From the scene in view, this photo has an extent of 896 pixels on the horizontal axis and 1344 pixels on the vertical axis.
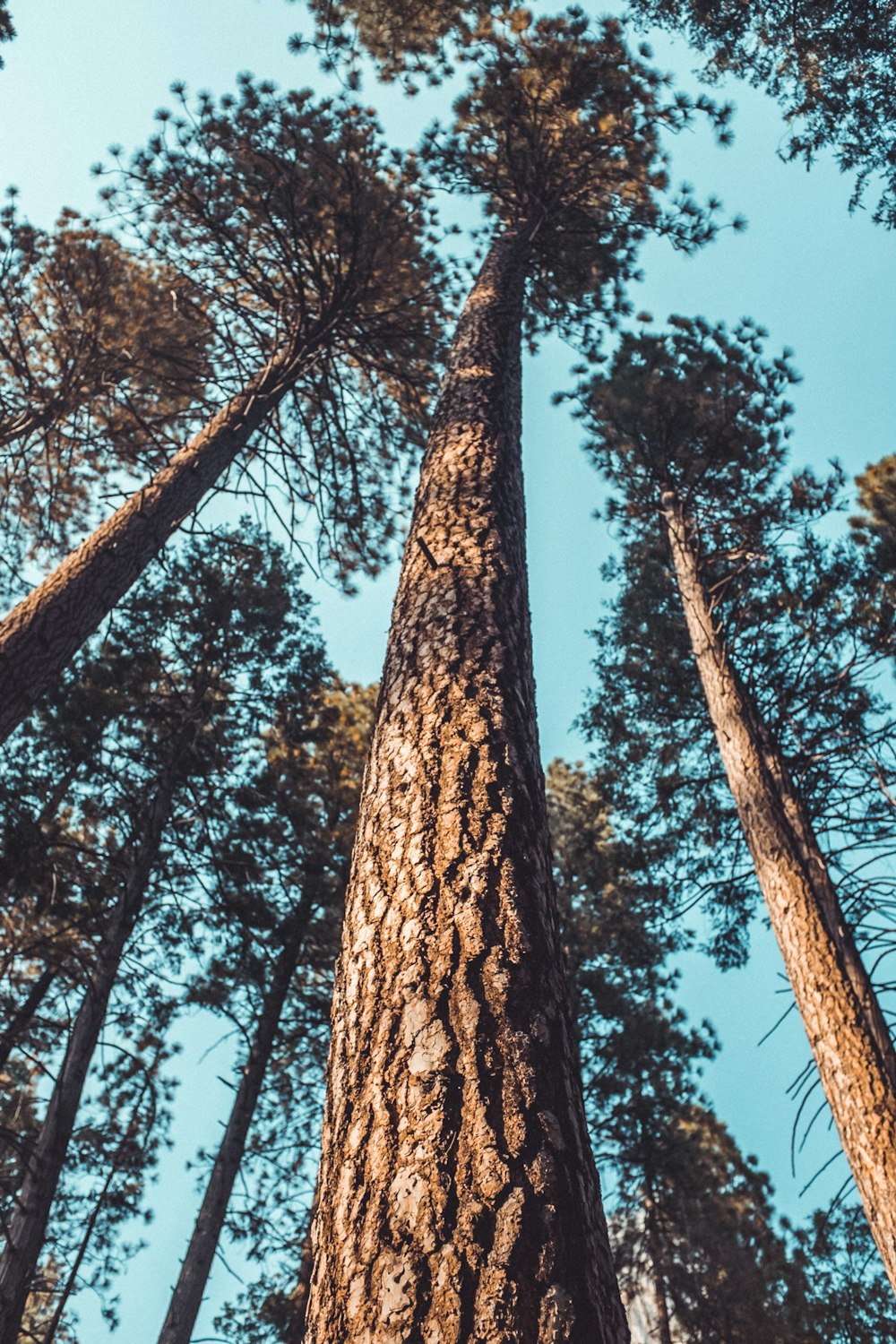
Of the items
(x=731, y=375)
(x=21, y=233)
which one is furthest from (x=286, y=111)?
(x=731, y=375)

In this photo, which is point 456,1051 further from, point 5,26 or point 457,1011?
point 5,26

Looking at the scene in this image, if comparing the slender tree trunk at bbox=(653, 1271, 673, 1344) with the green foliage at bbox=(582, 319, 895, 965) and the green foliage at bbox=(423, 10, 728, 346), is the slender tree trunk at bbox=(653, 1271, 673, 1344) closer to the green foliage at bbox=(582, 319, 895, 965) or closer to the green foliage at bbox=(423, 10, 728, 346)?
the green foliage at bbox=(582, 319, 895, 965)

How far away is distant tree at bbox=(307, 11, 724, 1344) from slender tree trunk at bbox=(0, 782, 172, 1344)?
448 cm

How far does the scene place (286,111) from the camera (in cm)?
697

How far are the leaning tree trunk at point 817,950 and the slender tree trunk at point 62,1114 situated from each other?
474 cm

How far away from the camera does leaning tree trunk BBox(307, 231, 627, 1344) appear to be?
1088 mm

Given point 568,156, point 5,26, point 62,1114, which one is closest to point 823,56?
point 568,156

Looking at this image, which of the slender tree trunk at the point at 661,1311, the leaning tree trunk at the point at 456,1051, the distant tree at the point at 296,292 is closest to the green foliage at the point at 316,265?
the distant tree at the point at 296,292

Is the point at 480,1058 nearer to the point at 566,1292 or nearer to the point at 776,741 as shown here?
the point at 566,1292

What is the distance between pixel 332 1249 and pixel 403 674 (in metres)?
1.48

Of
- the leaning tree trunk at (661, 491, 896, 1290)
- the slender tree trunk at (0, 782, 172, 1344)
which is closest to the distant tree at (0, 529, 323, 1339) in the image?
the slender tree trunk at (0, 782, 172, 1344)

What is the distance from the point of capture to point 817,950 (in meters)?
4.76

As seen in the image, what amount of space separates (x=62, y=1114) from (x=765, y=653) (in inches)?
278

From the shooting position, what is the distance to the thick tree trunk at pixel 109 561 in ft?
14.4
